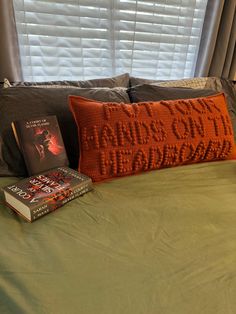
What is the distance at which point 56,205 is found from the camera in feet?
2.71

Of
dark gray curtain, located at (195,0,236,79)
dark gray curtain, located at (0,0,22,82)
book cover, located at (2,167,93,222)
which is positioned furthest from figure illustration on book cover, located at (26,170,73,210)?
dark gray curtain, located at (195,0,236,79)

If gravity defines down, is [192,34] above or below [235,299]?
above

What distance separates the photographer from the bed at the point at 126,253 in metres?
0.52

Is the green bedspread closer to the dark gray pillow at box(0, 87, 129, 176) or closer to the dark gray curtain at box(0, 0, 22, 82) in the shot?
the dark gray pillow at box(0, 87, 129, 176)

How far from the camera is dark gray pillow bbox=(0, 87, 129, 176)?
100cm

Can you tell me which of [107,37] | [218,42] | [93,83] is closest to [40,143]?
[93,83]

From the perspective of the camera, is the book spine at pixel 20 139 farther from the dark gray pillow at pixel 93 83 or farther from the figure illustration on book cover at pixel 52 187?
the dark gray pillow at pixel 93 83

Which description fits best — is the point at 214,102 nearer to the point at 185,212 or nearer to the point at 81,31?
the point at 185,212

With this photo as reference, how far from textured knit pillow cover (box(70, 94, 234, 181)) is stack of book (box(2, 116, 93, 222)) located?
0.10 meters

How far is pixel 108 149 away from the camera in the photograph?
0.97 metres

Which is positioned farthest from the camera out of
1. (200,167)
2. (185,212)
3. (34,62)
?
(34,62)

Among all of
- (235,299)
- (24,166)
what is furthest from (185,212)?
(24,166)

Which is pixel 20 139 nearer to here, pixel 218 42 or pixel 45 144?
pixel 45 144

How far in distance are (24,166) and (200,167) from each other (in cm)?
75
